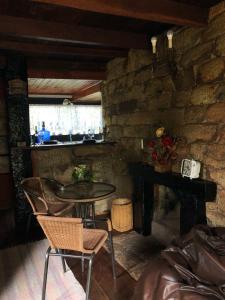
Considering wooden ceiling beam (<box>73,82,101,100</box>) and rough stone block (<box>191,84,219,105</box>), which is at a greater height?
wooden ceiling beam (<box>73,82,101,100</box>)

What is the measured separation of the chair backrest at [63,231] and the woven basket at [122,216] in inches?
53.0

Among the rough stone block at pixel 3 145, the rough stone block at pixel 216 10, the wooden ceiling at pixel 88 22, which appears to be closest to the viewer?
the wooden ceiling at pixel 88 22

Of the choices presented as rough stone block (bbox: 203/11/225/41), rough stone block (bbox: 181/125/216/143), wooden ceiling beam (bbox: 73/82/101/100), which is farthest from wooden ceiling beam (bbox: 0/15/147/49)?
wooden ceiling beam (bbox: 73/82/101/100)

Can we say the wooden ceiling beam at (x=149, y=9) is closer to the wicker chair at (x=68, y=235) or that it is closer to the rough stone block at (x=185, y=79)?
the rough stone block at (x=185, y=79)

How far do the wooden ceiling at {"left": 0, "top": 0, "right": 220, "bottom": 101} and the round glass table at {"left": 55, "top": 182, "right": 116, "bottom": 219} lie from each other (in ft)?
4.73

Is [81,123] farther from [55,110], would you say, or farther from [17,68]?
[17,68]

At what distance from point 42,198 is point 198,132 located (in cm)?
156

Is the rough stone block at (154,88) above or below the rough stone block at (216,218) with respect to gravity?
above

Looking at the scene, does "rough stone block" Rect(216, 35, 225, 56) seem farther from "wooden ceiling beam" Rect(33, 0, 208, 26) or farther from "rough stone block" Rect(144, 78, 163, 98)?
"rough stone block" Rect(144, 78, 163, 98)

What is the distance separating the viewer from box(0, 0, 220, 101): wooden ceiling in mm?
1829

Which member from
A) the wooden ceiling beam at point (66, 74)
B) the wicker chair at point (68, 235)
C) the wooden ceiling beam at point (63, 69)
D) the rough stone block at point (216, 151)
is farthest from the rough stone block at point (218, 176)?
the wooden ceiling beam at point (66, 74)

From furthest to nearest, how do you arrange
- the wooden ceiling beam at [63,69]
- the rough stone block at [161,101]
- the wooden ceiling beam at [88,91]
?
the wooden ceiling beam at [88,91], the wooden ceiling beam at [63,69], the rough stone block at [161,101]

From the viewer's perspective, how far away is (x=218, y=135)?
209 cm

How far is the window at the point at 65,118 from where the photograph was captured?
23.6 feet
